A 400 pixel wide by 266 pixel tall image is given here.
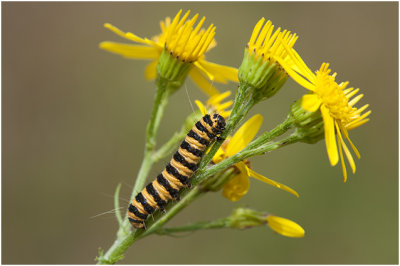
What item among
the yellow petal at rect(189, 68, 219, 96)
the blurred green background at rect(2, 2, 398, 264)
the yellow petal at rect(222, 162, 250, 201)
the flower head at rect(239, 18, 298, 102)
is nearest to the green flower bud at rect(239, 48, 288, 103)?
the flower head at rect(239, 18, 298, 102)

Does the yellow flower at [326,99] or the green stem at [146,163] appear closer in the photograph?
the yellow flower at [326,99]

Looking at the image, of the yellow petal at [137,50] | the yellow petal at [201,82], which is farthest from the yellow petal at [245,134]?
the yellow petal at [137,50]

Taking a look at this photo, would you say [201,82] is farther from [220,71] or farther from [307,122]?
[307,122]

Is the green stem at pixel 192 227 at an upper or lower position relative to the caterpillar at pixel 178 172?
lower

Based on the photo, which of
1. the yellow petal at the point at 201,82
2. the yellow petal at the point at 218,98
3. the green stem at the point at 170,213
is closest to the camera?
the green stem at the point at 170,213

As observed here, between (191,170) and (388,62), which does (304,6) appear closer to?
(388,62)

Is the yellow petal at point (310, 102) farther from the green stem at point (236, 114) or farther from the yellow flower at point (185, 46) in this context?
the yellow flower at point (185, 46)
